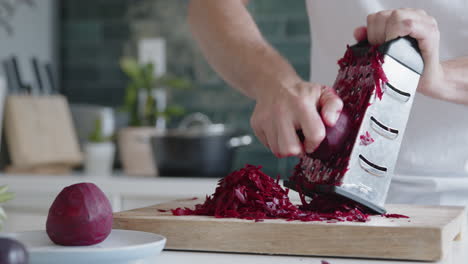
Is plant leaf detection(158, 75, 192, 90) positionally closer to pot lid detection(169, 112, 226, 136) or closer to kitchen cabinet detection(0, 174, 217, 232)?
pot lid detection(169, 112, 226, 136)

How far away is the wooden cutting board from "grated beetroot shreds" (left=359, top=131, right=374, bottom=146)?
116 mm

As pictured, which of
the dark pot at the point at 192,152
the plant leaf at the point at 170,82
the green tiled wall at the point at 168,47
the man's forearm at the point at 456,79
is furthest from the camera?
the green tiled wall at the point at 168,47

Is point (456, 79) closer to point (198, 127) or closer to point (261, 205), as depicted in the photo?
point (261, 205)

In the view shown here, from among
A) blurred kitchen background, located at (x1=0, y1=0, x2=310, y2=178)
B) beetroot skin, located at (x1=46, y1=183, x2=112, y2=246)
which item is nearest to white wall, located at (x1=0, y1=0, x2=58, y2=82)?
blurred kitchen background, located at (x1=0, y1=0, x2=310, y2=178)

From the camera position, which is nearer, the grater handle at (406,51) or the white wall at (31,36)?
the grater handle at (406,51)

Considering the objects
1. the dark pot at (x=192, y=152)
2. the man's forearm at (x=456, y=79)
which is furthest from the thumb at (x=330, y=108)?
the dark pot at (x=192, y=152)

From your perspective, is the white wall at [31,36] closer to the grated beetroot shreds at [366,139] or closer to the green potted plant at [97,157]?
the green potted plant at [97,157]

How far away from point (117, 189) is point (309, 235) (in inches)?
75.2

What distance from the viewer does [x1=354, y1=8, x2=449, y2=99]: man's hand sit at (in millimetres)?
1053

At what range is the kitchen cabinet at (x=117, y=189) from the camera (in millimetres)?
2701

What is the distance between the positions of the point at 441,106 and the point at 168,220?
0.78 meters

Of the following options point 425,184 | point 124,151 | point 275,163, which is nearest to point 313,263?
point 425,184

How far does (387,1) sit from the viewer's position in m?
1.59

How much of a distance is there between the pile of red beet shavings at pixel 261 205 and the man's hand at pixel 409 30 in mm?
273
